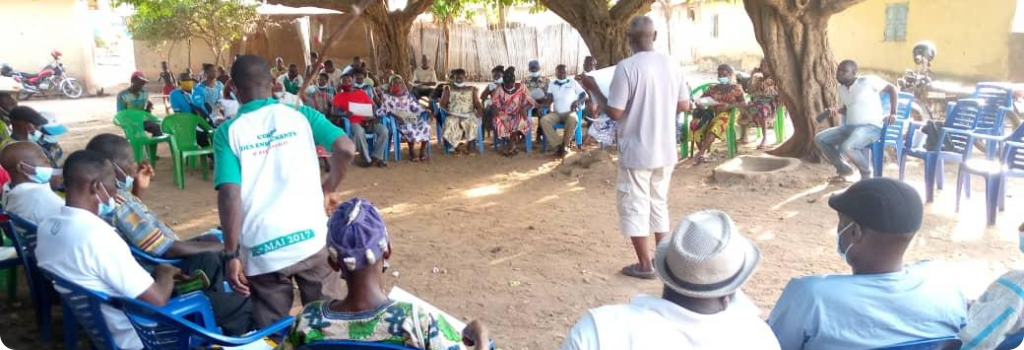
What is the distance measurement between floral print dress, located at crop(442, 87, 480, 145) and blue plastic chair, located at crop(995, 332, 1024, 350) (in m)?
7.95

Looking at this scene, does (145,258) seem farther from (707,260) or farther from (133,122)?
(133,122)

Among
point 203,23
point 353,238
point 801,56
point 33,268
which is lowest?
point 33,268

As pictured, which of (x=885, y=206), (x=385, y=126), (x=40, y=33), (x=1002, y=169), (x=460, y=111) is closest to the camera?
(x=885, y=206)

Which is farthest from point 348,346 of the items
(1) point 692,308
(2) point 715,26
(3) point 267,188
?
(2) point 715,26

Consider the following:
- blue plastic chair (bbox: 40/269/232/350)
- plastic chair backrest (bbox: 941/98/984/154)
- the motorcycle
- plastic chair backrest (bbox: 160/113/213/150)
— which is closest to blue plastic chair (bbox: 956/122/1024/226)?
plastic chair backrest (bbox: 941/98/984/154)

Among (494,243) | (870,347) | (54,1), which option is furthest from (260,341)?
(54,1)

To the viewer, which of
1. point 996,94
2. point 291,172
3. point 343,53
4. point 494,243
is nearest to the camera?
point 291,172

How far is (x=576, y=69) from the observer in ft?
76.3

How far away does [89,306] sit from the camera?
2820mm

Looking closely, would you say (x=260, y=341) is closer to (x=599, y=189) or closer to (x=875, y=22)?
(x=599, y=189)

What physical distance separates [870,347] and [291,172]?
198 cm

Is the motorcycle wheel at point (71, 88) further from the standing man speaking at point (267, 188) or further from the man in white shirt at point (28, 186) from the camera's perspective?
the standing man speaking at point (267, 188)

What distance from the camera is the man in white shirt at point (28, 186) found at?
3561 millimetres

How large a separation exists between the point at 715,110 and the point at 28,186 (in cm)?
722
